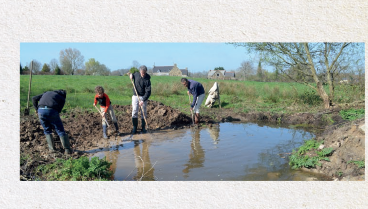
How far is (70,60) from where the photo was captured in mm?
6281

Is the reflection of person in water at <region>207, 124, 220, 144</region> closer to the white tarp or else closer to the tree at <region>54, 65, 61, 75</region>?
the white tarp

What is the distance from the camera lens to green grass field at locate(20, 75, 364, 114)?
25.3ft

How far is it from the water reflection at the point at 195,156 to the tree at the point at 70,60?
3154 millimetres

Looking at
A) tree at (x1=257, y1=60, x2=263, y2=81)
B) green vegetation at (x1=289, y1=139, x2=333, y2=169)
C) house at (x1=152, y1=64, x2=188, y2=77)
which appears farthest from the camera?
tree at (x1=257, y1=60, x2=263, y2=81)

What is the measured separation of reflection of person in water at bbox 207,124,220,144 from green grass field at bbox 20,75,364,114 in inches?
64.3

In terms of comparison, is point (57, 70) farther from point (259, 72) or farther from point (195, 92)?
point (259, 72)

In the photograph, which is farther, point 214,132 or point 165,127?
point 165,127

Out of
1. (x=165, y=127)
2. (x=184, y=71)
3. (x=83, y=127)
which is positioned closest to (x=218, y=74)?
(x=184, y=71)

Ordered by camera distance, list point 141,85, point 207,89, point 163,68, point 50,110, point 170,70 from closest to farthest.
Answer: point 50,110, point 163,68, point 170,70, point 141,85, point 207,89

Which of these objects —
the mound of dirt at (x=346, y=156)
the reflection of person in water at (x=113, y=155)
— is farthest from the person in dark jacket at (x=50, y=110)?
the mound of dirt at (x=346, y=156)

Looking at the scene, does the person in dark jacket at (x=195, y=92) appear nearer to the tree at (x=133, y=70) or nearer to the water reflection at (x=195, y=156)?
the water reflection at (x=195, y=156)

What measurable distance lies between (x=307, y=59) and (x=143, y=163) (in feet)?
24.4

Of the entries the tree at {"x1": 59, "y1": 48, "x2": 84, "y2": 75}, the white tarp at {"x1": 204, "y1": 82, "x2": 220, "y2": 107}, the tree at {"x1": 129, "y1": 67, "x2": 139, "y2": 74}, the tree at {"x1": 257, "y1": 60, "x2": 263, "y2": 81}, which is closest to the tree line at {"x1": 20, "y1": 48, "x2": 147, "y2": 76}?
the tree at {"x1": 59, "y1": 48, "x2": 84, "y2": 75}
